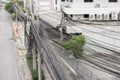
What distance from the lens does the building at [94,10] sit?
30953mm

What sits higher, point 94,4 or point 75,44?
point 94,4

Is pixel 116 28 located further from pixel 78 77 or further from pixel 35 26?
pixel 78 77

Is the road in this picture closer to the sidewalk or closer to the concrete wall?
the sidewalk

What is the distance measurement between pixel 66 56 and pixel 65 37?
3.41 metres

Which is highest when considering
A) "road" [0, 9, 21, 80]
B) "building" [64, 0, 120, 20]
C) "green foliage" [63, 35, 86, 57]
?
"building" [64, 0, 120, 20]

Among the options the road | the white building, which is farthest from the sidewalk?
the white building

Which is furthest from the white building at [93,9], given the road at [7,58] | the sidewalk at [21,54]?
the road at [7,58]

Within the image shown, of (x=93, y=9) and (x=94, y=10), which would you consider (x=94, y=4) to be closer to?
(x=93, y=9)

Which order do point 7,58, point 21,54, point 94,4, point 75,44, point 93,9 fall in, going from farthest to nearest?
point 94,4 → point 93,9 → point 21,54 → point 7,58 → point 75,44

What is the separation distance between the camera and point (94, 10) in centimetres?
3106

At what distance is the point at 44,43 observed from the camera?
13.5 metres

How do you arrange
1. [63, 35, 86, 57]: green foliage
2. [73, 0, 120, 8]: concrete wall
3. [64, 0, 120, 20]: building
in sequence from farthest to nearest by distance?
[73, 0, 120, 8]: concrete wall
[64, 0, 120, 20]: building
[63, 35, 86, 57]: green foliage

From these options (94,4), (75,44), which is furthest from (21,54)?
(94,4)

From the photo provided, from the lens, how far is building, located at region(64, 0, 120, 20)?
31.0 m
